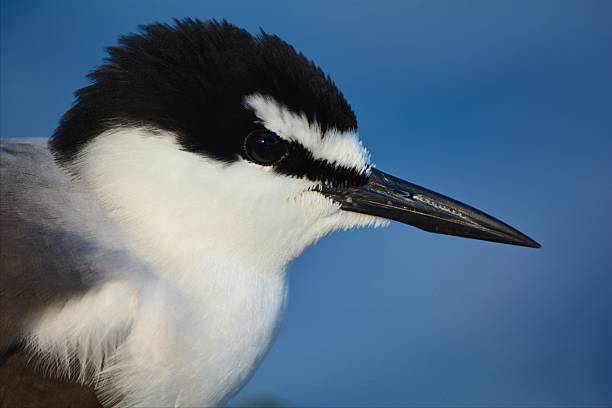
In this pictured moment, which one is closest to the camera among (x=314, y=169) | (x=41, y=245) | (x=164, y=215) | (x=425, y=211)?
(x=41, y=245)

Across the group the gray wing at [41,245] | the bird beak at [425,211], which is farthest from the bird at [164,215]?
the bird beak at [425,211]

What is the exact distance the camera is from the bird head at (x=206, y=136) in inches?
122

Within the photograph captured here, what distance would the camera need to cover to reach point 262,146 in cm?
315

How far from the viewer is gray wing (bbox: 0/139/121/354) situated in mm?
2943

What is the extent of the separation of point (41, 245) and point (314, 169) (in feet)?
3.06

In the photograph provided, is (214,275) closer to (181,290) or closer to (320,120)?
(181,290)

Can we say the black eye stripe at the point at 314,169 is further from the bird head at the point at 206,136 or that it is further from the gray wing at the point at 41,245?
the gray wing at the point at 41,245

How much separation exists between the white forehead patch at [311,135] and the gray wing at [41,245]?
0.64 metres

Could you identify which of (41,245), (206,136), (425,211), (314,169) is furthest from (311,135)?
(41,245)

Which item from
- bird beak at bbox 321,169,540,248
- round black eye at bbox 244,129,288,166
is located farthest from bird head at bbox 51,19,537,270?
bird beak at bbox 321,169,540,248

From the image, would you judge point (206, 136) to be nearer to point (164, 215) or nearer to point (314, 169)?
point (164, 215)

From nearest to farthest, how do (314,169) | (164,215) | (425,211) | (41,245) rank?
Result: (41,245) → (164,215) → (314,169) → (425,211)

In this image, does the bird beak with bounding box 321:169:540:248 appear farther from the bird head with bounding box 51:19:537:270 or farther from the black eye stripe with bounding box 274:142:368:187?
the bird head with bounding box 51:19:537:270

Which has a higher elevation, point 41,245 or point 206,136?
point 206,136
